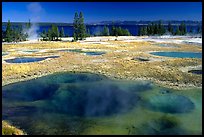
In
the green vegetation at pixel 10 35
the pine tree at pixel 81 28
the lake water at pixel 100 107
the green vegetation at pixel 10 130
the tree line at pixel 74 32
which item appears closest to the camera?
the green vegetation at pixel 10 130

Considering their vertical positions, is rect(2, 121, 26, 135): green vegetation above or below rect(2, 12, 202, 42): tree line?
below

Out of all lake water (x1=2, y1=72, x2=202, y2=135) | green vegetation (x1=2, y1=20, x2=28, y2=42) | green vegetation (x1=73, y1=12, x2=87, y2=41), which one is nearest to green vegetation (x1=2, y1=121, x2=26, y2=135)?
lake water (x1=2, y1=72, x2=202, y2=135)

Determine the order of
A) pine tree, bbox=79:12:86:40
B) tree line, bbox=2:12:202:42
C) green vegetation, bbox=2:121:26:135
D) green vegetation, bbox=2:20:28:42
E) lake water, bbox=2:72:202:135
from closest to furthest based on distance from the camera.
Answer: green vegetation, bbox=2:121:26:135 → lake water, bbox=2:72:202:135 → green vegetation, bbox=2:20:28:42 → tree line, bbox=2:12:202:42 → pine tree, bbox=79:12:86:40

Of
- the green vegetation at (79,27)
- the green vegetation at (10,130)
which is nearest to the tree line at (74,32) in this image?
the green vegetation at (79,27)

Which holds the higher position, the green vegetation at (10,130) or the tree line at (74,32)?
the tree line at (74,32)

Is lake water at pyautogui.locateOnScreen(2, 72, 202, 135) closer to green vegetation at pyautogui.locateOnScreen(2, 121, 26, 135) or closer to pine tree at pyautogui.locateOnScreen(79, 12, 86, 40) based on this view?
green vegetation at pyautogui.locateOnScreen(2, 121, 26, 135)

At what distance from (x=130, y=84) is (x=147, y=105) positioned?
6.14 metres

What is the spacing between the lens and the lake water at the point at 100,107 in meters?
15.9

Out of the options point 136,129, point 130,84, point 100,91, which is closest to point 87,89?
point 100,91

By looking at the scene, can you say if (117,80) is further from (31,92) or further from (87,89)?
(31,92)

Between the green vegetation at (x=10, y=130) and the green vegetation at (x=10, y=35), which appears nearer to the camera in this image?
the green vegetation at (x=10, y=130)

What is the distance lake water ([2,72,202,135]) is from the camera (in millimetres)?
15852

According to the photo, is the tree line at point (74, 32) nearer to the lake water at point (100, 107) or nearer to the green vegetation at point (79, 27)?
the green vegetation at point (79, 27)

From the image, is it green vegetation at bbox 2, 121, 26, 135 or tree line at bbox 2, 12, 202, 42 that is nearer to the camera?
green vegetation at bbox 2, 121, 26, 135
